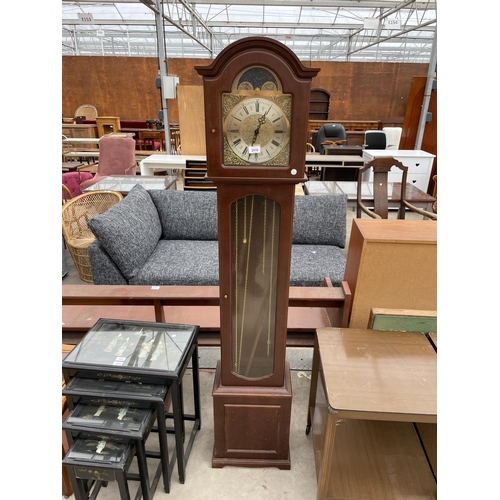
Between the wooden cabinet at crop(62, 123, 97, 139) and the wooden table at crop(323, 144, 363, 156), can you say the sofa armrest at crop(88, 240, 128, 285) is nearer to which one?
the wooden table at crop(323, 144, 363, 156)

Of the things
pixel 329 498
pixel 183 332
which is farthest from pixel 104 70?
pixel 329 498

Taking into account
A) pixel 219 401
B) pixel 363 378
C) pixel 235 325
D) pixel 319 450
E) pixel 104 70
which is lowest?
pixel 319 450

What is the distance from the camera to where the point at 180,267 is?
94.4 inches

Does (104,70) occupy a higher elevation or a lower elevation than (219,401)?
higher

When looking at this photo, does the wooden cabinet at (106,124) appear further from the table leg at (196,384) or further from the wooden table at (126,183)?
the table leg at (196,384)

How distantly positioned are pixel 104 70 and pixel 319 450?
33.3 feet

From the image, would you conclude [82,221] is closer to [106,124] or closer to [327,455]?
[327,455]

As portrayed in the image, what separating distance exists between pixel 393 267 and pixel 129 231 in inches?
64.1

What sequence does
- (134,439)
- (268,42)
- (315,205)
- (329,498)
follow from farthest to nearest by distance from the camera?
(315,205), (329,498), (134,439), (268,42)

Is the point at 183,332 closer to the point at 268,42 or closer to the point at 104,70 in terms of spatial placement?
the point at 268,42

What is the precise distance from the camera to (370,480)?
1.41 meters

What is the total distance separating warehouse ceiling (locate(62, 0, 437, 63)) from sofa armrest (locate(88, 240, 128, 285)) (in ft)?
16.5

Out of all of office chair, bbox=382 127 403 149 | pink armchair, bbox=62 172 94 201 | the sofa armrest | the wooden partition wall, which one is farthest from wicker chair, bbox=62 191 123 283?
the wooden partition wall

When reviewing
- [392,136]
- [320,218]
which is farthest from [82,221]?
[392,136]
